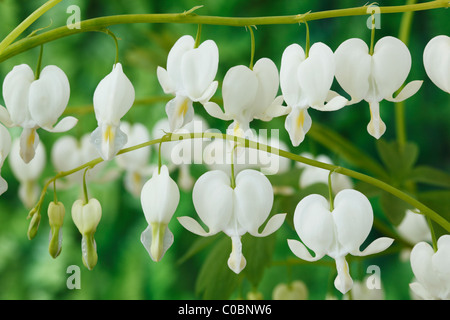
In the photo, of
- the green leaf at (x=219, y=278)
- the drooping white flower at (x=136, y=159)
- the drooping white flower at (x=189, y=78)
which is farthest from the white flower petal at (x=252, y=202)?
the drooping white flower at (x=136, y=159)

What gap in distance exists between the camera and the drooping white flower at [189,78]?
0.65m

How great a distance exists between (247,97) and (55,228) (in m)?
0.29

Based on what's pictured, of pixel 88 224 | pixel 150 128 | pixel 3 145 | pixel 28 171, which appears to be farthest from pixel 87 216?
pixel 150 128

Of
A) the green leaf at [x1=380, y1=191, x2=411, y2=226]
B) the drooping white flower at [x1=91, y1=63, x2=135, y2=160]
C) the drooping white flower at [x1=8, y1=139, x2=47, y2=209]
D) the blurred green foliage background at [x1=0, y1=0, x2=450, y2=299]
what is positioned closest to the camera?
the drooping white flower at [x1=91, y1=63, x2=135, y2=160]

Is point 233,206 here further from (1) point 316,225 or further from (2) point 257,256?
(2) point 257,256

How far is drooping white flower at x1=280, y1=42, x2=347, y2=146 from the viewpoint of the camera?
25.2 inches

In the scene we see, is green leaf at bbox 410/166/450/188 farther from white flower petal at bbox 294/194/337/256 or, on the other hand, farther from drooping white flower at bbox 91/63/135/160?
drooping white flower at bbox 91/63/135/160

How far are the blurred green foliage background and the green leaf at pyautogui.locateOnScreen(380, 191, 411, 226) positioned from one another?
806 millimetres

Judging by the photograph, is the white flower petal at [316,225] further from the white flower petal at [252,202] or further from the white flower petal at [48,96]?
the white flower petal at [48,96]

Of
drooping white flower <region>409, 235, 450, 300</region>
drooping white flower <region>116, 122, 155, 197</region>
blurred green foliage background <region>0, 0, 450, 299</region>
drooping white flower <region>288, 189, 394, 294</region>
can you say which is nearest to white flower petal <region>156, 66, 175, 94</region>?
drooping white flower <region>288, 189, 394, 294</region>

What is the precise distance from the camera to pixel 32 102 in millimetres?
655

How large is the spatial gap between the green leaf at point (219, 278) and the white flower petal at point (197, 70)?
0.29 m
